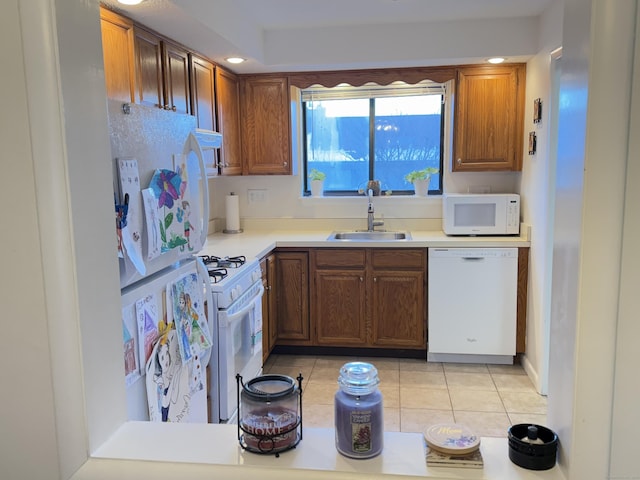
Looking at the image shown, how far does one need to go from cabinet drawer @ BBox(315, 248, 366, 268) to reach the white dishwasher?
Result: 0.50 meters

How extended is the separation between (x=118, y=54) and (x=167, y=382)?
1.43 metres

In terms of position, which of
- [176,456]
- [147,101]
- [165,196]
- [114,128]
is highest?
[147,101]

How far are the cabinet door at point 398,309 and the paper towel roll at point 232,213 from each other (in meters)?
1.28

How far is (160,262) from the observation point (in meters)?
1.87

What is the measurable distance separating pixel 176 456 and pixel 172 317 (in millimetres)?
988

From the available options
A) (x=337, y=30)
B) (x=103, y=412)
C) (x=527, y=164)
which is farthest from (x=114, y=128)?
(x=527, y=164)

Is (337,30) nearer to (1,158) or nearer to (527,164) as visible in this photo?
(527,164)

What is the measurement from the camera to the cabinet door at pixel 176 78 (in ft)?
9.30

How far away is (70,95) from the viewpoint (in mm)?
956

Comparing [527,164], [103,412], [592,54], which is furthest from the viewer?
[527,164]

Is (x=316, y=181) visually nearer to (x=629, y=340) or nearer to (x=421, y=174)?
(x=421, y=174)

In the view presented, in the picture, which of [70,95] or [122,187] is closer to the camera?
[70,95]

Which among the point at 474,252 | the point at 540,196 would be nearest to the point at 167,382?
the point at 474,252

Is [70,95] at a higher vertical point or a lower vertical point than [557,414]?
higher
